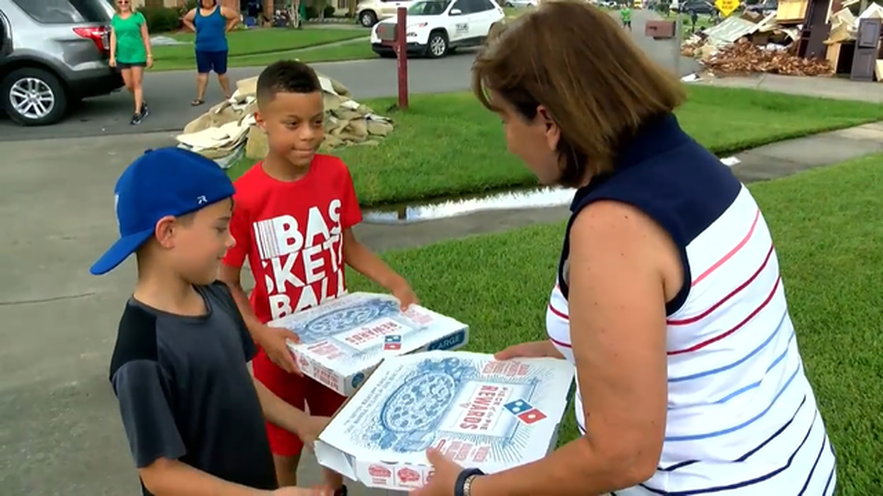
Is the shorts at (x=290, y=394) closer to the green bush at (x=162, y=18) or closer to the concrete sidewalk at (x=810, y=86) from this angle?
the concrete sidewalk at (x=810, y=86)

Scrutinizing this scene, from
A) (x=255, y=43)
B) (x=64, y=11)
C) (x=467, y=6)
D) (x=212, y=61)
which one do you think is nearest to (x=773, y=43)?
(x=467, y=6)

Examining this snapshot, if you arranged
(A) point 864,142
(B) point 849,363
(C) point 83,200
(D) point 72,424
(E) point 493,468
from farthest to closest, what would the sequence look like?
(A) point 864,142 < (C) point 83,200 < (B) point 849,363 < (D) point 72,424 < (E) point 493,468

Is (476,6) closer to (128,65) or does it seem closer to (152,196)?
(128,65)

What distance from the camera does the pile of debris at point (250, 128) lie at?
874 cm

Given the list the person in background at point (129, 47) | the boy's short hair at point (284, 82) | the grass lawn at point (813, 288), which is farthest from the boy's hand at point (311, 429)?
the person in background at point (129, 47)

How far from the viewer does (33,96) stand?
11000 mm

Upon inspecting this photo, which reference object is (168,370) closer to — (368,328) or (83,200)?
(368,328)

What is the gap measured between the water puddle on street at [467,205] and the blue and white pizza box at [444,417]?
4754 millimetres

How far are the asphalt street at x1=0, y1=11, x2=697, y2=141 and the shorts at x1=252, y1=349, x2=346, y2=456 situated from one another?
4964 mm

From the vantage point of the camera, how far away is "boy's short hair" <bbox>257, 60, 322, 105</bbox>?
2711 millimetres

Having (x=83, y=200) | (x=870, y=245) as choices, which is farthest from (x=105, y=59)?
(x=870, y=245)

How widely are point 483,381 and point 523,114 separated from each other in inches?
29.6

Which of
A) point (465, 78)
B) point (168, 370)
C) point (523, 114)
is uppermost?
point (523, 114)

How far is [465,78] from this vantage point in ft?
54.7
